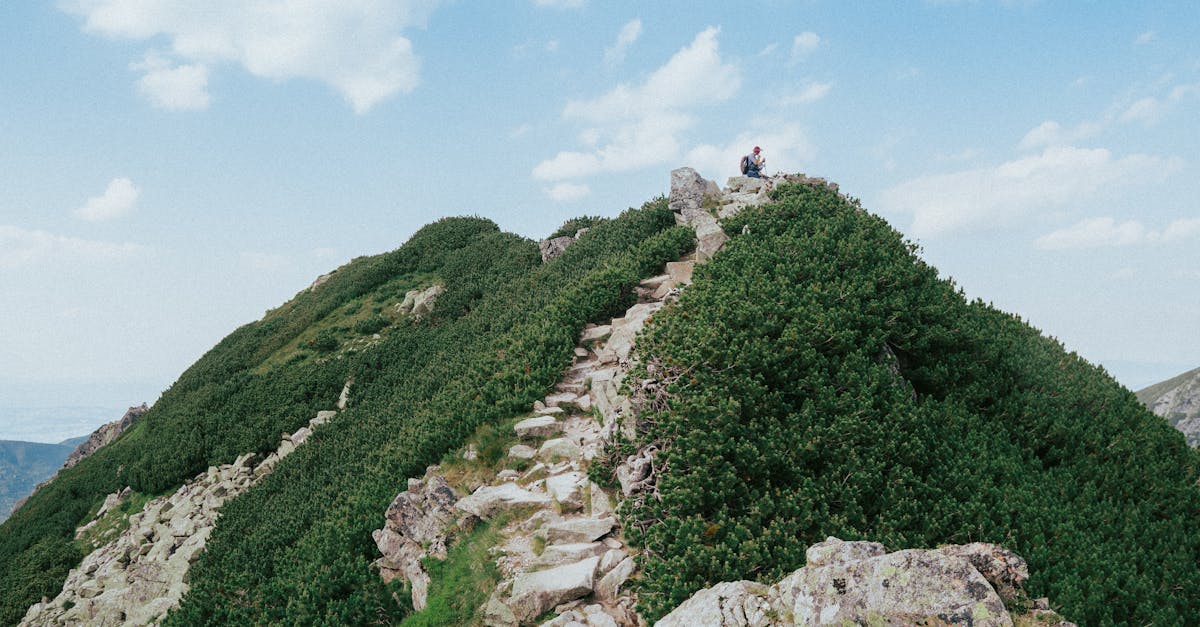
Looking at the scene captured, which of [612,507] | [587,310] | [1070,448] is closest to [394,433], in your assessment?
[587,310]

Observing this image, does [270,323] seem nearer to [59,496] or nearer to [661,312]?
[59,496]

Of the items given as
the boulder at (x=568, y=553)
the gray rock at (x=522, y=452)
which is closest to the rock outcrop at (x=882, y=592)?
the boulder at (x=568, y=553)

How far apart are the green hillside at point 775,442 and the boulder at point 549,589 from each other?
0.90 meters

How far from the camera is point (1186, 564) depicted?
10.2m

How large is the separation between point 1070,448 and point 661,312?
8699mm

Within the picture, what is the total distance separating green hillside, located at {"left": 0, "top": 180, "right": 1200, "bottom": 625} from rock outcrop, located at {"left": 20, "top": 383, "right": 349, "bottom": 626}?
0.96 meters

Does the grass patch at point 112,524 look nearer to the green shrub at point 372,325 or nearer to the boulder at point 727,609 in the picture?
the green shrub at point 372,325

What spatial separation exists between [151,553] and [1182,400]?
19696 centimetres

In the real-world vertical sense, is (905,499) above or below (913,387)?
below

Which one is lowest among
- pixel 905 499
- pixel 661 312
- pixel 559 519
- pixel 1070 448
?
pixel 1070 448

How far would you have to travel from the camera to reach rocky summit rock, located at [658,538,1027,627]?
18.4 feet

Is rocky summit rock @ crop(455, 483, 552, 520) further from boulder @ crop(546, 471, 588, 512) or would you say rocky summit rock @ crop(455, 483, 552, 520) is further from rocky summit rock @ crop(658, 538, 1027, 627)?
rocky summit rock @ crop(658, 538, 1027, 627)

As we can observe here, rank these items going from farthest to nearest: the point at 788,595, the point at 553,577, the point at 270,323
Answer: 1. the point at 270,323
2. the point at 553,577
3. the point at 788,595

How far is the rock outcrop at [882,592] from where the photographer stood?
18.5 feet
